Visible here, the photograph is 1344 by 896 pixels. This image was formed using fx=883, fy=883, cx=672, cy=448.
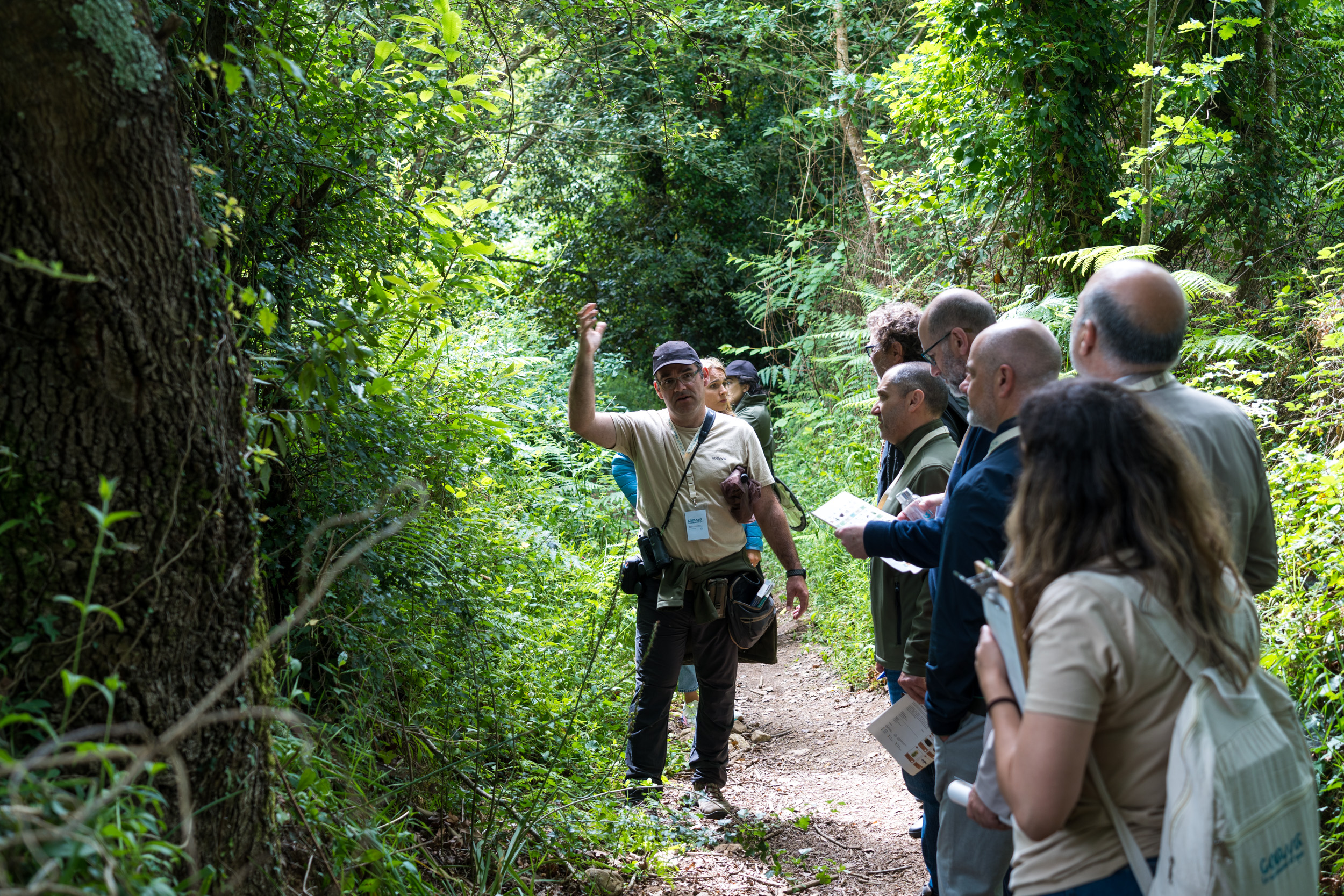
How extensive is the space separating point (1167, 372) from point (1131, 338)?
0.20m

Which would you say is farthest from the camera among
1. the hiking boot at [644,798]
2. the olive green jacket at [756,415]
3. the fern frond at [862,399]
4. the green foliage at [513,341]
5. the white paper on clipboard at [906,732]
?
the fern frond at [862,399]

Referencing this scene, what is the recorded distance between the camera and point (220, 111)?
3217mm

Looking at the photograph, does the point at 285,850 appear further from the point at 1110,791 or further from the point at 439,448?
the point at 439,448

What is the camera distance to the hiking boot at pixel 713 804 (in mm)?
4480

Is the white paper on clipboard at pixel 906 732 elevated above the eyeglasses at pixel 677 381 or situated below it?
below

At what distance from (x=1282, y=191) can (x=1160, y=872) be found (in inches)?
266

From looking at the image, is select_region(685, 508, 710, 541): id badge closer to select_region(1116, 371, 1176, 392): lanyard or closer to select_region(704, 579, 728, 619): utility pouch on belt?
select_region(704, 579, 728, 619): utility pouch on belt

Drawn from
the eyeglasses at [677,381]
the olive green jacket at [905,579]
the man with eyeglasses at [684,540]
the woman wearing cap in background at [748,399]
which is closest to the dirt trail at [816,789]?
the man with eyeglasses at [684,540]

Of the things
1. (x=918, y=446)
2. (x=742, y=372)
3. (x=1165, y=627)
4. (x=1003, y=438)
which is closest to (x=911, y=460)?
(x=918, y=446)

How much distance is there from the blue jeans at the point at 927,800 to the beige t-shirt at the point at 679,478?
3.99 feet

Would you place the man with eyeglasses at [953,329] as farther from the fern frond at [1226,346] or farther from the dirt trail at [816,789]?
the fern frond at [1226,346]

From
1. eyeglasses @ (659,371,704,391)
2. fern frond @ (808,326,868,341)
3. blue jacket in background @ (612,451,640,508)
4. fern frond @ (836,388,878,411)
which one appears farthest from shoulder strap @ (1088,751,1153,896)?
fern frond @ (808,326,868,341)

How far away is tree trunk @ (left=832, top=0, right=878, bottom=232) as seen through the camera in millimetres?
11516

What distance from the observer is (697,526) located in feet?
14.6
